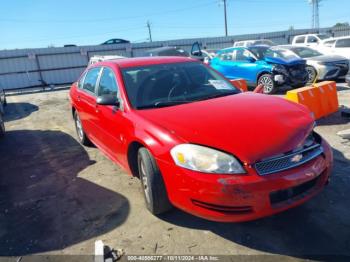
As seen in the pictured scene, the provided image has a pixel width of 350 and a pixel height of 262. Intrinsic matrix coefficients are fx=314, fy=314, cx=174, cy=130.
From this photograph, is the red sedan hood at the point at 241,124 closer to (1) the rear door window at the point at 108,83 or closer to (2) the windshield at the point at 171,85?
(2) the windshield at the point at 171,85

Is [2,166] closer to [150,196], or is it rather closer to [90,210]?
[90,210]

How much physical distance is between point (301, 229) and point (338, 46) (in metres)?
12.8

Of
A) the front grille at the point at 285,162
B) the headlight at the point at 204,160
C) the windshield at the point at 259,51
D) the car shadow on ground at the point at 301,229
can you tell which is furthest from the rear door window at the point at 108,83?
the windshield at the point at 259,51

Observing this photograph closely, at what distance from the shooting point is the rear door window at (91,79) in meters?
4.81

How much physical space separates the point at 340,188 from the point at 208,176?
75.0 inches

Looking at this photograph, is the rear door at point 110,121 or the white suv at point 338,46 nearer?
the rear door at point 110,121

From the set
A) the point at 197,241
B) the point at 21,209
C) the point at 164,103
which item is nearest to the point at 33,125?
the point at 21,209

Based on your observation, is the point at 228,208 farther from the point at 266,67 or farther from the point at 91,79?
the point at 266,67

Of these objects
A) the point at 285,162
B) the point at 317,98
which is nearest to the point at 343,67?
the point at 317,98

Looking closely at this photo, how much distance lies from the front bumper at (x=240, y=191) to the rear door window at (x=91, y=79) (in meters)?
2.50

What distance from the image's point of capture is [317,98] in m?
6.32

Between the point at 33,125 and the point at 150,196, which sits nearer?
the point at 150,196

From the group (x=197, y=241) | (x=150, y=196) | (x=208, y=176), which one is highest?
(x=208, y=176)

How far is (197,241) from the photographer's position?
290 cm
